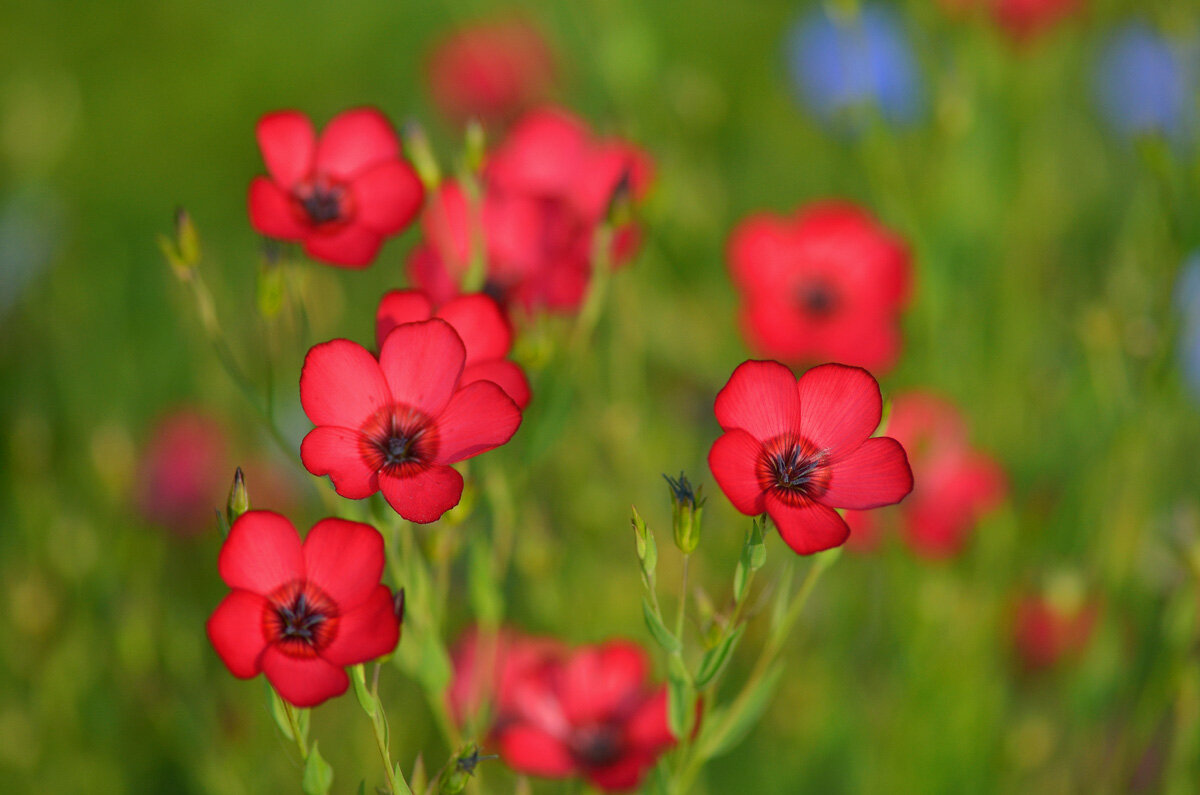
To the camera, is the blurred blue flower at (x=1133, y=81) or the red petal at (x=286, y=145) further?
the blurred blue flower at (x=1133, y=81)

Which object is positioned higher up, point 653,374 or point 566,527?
point 653,374

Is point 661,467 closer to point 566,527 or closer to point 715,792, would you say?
point 566,527

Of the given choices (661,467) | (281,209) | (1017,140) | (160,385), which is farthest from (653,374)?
(281,209)

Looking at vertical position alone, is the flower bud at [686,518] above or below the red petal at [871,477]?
below

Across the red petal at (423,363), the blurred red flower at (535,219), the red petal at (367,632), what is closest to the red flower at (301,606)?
the red petal at (367,632)

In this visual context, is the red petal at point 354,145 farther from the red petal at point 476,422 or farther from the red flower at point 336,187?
the red petal at point 476,422

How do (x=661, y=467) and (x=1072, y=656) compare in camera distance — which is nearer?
(x=1072, y=656)

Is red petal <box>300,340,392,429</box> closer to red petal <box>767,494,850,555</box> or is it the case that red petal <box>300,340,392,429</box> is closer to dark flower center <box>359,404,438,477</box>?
dark flower center <box>359,404,438,477</box>
